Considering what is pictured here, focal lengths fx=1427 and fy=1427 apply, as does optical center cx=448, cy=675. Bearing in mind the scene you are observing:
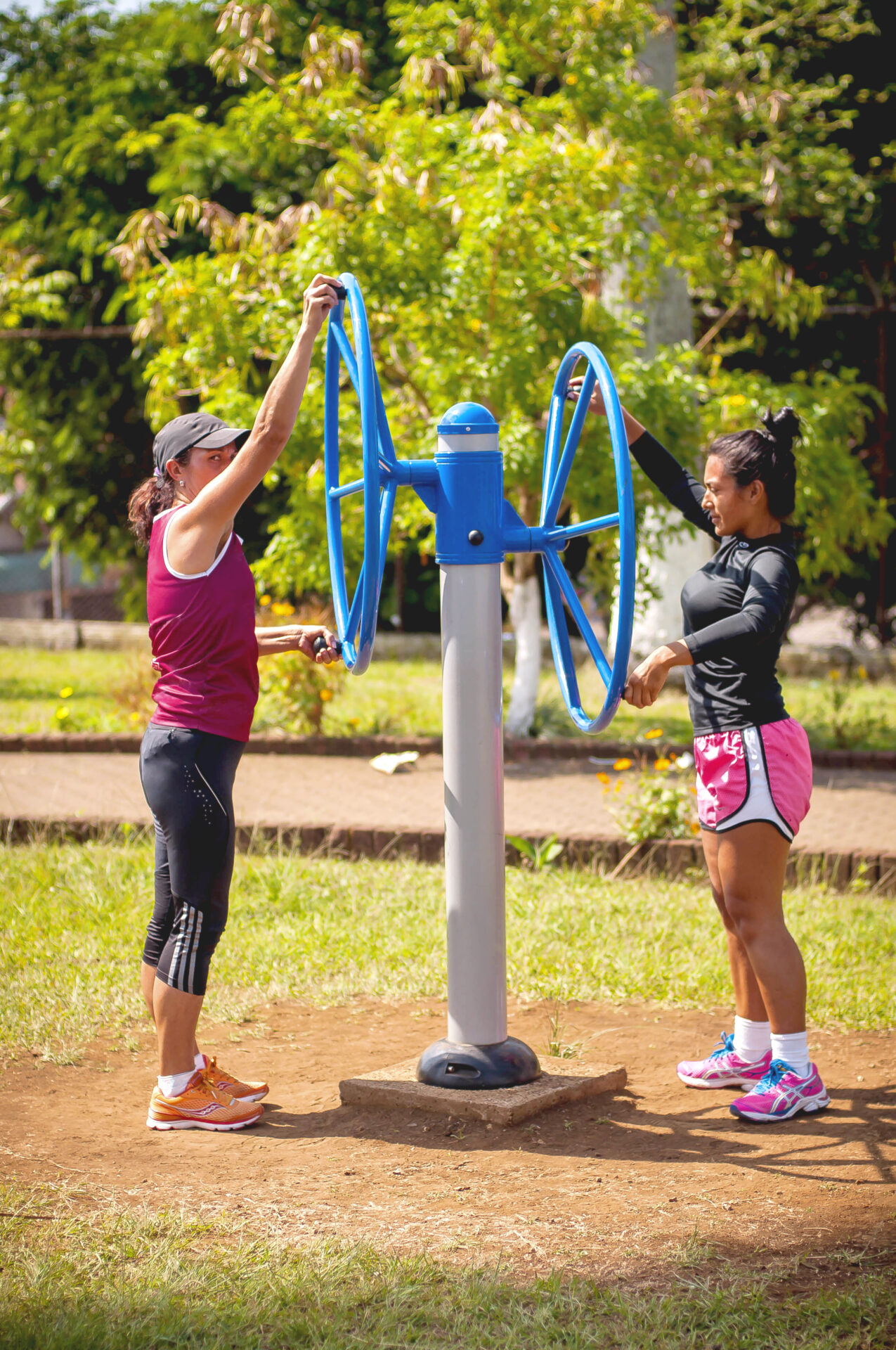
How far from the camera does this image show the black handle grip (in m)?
3.52

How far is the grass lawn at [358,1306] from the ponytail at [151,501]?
68.4 inches

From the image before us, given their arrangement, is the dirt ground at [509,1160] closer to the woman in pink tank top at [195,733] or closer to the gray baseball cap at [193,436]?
the woman in pink tank top at [195,733]

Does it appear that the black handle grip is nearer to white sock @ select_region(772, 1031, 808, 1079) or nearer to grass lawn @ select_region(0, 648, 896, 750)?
white sock @ select_region(772, 1031, 808, 1079)

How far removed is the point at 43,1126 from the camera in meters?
3.38

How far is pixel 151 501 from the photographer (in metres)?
3.60

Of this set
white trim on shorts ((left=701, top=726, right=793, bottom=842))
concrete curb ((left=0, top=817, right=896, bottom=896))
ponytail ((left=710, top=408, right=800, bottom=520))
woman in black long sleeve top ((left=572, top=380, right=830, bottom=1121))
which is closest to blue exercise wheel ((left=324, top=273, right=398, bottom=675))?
woman in black long sleeve top ((left=572, top=380, right=830, bottom=1121))

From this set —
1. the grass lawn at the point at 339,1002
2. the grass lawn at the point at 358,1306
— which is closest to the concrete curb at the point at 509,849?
the grass lawn at the point at 339,1002

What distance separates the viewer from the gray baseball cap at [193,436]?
11.3 feet

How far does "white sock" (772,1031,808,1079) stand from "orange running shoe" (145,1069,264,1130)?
4.12ft

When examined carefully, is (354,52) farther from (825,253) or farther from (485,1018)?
(485,1018)

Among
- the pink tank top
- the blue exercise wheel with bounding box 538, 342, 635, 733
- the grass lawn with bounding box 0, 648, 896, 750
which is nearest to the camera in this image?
the blue exercise wheel with bounding box 538, 342, 635, 733

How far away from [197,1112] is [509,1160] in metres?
0.77

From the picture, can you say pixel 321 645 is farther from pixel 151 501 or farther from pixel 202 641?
pixel 151 501

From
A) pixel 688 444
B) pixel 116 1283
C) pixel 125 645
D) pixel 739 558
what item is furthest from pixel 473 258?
pixel 125 645
